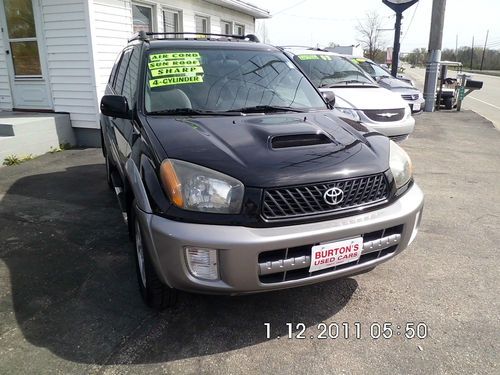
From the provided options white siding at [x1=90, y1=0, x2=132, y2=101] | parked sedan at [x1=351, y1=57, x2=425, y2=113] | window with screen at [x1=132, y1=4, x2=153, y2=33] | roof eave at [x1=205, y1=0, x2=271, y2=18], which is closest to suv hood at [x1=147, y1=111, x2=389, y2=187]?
white siding at [x1=90, y1=0, x2=132, y2=101]

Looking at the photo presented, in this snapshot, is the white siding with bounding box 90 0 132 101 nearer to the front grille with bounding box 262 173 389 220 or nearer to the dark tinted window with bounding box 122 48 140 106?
the dark tinted window with bounding box 122 48 140 106

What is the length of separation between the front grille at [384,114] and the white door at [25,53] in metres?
5.96

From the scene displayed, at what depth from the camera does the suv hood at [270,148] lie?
2262 millimetres

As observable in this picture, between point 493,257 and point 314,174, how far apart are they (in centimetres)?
225

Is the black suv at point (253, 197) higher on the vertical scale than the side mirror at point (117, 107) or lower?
lower

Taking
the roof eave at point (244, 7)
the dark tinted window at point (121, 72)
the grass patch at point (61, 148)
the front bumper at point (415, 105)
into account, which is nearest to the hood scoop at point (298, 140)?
the dark tinted window at point (121, 72)

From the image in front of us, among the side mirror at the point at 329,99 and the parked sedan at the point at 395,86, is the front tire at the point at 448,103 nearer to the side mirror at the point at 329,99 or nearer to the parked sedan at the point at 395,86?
the parked sedan at the point at 395,86

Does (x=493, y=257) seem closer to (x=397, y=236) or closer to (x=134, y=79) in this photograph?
(x=397, y=236)

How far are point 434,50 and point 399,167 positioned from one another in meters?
13.6

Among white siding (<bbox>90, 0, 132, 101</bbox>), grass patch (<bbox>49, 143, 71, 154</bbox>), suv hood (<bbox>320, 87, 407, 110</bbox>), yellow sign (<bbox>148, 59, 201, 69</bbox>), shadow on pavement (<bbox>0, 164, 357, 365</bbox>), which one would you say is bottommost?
shadow on pavement (<bbox>0, 164, 357, 365</bbox>)

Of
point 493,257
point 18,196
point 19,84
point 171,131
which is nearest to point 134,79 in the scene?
point 171,131

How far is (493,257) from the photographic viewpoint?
354cm

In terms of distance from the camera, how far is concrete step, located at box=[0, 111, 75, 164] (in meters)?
6.71

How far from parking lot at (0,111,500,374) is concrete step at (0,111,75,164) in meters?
2.70
